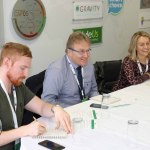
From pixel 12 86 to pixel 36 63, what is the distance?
1718mm

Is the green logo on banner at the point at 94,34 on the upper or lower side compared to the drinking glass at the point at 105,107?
upper

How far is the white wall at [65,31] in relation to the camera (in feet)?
11.9

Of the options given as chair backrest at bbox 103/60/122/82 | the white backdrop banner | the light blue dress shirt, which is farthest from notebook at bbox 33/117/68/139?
the white backdrop banner

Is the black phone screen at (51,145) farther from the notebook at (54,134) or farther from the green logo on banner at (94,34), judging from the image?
the green logo on banner at (94,34)

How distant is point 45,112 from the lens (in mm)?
2070

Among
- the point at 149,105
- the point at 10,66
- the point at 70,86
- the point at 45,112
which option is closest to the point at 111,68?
the point at 70,86

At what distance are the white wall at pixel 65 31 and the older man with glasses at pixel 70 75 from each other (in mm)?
903

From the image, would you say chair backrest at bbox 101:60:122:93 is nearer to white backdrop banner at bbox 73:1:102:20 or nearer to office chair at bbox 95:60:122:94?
office chair at bbox 95:60:122:94

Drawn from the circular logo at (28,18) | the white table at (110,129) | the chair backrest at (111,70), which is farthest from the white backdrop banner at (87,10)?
the white table at (110,129)

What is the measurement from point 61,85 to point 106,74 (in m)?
1.06

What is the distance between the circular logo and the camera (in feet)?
11.0

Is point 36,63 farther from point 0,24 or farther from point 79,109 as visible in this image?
point 79,109

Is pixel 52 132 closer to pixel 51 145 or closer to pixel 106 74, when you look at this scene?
pixel 51 145

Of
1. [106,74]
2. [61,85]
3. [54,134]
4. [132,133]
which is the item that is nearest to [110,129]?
[132,133]
